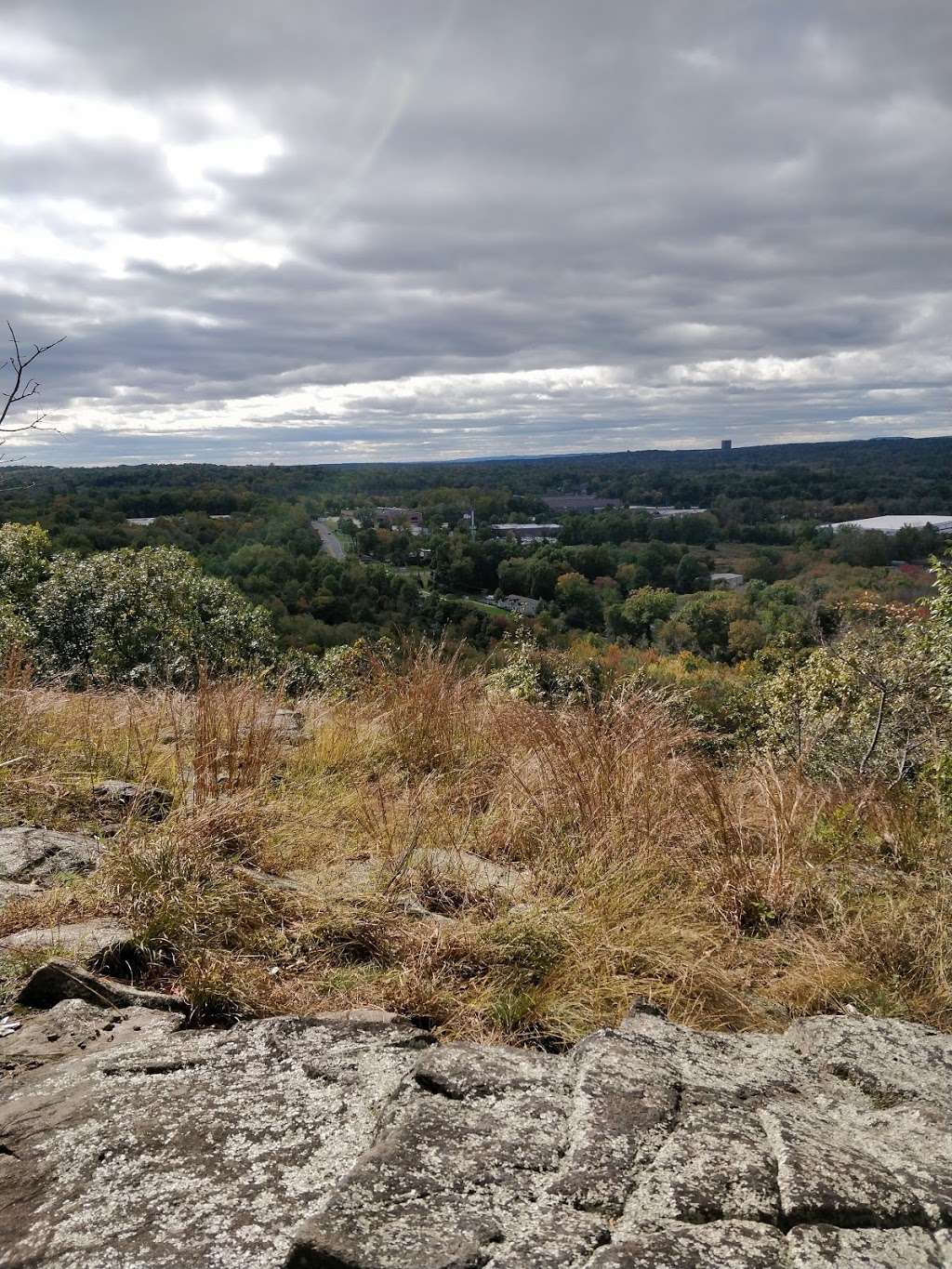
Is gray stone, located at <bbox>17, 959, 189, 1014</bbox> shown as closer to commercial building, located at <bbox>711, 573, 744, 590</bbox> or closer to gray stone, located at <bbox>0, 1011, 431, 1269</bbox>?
gray stone, located at <bbox>0, 1011, 431, 1269</bbox>

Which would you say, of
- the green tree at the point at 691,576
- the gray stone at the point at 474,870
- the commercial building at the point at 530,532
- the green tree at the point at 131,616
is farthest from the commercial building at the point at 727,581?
the gray stone at the point at 474,870

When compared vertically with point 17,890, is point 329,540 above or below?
above

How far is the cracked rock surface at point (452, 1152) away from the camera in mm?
1456

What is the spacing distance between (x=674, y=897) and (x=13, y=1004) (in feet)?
8.02

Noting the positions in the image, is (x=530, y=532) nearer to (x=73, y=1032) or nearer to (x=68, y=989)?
(x=68, y=989)

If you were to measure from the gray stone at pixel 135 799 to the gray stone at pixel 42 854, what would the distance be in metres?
0.33

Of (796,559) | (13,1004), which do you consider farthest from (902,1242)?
(796,559)

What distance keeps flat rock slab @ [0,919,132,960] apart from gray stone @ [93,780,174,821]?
1073 millimetres

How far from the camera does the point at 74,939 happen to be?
2.73m

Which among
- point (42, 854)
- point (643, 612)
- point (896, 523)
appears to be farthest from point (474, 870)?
point (896, 523)

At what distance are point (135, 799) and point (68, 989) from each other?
1.66m

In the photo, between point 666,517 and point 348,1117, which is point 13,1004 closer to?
point 348,1117

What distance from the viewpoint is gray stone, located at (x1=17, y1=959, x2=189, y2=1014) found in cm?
240

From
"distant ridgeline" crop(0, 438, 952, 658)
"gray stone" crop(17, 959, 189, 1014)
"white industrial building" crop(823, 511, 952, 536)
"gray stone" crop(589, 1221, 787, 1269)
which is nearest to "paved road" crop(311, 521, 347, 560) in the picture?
"distant ridgeline" crop(0, 438, 952, 658)
